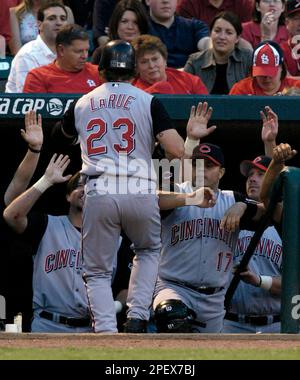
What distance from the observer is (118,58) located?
721cm

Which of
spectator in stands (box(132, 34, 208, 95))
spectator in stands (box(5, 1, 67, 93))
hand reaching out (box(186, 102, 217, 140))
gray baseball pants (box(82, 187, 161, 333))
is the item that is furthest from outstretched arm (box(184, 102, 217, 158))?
spectator in stands (box(5, 1, 67, 93))

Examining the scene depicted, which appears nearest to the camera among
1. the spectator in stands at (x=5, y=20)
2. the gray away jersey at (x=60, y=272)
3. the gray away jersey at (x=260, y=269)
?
the gray away jersey at (x=60, y=272)

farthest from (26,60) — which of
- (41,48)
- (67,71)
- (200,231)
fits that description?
(200,231)

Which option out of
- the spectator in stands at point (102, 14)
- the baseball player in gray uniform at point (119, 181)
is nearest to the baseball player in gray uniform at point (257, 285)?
the baseball player in gray uniform at point (119, 181)

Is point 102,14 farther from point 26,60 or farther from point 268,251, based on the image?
point 268,251

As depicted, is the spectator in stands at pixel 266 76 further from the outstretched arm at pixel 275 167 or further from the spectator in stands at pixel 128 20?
the outstretched arm at pixel 275 167

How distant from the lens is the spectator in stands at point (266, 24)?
416 inches

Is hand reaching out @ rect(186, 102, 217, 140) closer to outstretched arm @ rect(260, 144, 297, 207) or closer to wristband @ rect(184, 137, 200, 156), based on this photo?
wristband @ rect(184, 137, 200, 156)

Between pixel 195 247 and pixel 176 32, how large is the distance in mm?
3036

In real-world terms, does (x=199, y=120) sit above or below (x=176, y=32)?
below

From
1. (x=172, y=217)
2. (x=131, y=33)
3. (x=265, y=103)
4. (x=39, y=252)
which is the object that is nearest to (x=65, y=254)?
(x=39, y=252)

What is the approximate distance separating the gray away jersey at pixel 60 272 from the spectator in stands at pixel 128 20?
2.06 meters

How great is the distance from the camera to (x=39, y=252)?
26.9 feet

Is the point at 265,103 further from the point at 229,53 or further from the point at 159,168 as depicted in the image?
the point at 229,53
